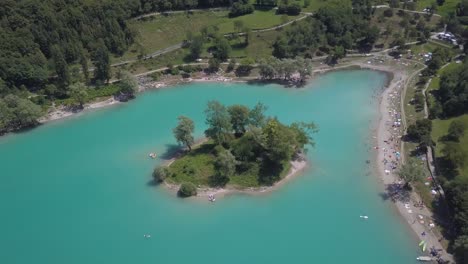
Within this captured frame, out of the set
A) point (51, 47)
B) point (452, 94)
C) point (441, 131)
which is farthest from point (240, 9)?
point (441, 131)

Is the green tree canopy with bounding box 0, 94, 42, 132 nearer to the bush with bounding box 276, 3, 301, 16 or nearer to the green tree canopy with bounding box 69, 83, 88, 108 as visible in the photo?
the green tree canopy with bounding box 69, 83, 88, 108

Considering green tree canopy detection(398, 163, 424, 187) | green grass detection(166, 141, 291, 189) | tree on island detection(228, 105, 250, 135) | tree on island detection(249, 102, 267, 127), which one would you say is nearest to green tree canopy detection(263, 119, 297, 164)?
A: green grass detection(166, 141, 291, 189)

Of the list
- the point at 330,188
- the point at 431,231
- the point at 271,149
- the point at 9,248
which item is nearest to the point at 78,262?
the point at 9,248

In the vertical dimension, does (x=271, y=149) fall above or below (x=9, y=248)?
above

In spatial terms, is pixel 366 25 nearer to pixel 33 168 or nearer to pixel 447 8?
pixel 447 8

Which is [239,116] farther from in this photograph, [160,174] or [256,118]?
[160,174]
